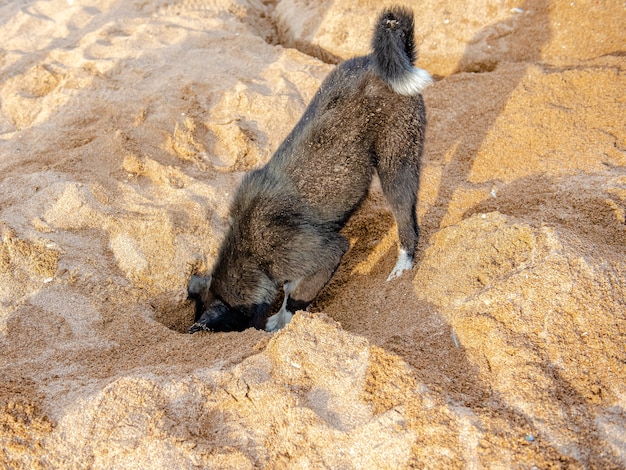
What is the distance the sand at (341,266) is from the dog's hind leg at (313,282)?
172 mm

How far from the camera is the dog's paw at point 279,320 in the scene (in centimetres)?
403

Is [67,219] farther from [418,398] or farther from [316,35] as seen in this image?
[316,35]

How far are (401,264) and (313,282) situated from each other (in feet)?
2.26

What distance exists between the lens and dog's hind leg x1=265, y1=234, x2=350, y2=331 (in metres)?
3.85

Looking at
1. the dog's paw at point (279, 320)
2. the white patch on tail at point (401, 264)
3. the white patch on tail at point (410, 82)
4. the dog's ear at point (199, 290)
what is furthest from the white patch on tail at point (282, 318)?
the white patch on tail at point (410, 82)

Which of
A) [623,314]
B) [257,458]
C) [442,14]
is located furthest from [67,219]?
[442,14]

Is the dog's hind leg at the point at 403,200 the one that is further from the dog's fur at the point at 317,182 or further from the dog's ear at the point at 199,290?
the dog's ear at the point at 199,290

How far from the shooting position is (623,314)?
277 centimetres

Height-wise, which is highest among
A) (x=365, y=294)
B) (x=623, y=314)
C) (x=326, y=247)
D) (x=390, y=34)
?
(x=390, y=34)

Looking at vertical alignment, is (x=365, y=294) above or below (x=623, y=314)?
below

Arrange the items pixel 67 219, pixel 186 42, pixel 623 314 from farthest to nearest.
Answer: pixel 186 42 → pixel 67 219 → pixel 623 314

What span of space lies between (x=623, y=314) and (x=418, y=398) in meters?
1.25

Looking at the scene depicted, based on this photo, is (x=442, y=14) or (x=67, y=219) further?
(x=442, y=14)

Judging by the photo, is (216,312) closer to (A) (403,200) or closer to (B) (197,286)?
(B) (197,286)
